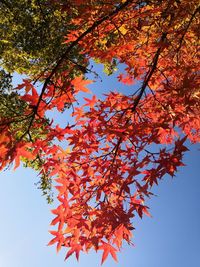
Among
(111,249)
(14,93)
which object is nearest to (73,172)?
(111,249)

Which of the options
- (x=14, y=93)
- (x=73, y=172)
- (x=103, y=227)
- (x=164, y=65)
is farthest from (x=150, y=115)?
(x=14, y=93)

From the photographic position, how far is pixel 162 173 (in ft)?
12.1

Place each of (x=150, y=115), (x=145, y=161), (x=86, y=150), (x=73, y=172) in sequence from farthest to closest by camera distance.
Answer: (x=150, y=115) → (x=86, y=150) → (x=73, y=172) → (x=145, y=161)

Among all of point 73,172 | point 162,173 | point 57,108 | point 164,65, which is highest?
point 164,65

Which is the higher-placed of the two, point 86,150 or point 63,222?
point 86,150

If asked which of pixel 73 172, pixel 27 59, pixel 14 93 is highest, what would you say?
pixel 27 59

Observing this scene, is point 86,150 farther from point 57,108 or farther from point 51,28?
point 51,28

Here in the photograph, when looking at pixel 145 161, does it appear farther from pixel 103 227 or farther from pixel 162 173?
pixel 103 227

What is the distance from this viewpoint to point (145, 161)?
154 inches

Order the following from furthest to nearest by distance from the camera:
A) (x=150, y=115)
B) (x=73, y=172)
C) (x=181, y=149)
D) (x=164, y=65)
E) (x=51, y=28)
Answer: (x=51, y=28) → (x=164, y=65) → (x=150, y=115) → (x=73, y=172) → (x=181, y=149)

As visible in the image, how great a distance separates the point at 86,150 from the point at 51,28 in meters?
7.31

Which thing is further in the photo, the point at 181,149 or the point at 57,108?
the point at 57,108

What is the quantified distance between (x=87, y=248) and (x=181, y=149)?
67.5 inches

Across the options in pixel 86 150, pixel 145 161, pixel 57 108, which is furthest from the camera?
pixel 86 150
